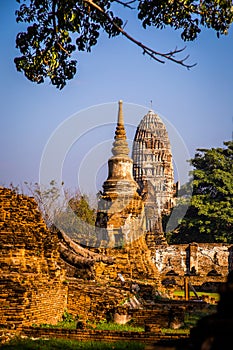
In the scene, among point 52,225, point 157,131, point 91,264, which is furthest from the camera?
point 157,131

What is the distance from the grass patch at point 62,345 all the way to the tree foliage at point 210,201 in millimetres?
30555

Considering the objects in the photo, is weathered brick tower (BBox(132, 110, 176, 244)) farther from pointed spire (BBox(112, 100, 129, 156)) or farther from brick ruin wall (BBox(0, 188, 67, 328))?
brick ruin wall (BBox(0, 188, 67, 328))

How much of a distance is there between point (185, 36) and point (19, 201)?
16.6 ft

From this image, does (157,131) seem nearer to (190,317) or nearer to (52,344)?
(190,317)

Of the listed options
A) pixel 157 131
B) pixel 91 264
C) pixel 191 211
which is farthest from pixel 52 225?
pixel 157 131

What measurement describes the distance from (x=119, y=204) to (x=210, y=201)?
1425 cm

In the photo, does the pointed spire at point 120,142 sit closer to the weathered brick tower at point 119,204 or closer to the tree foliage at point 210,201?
the weathered brick tower at point 119,204

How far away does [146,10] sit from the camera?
30.7ft

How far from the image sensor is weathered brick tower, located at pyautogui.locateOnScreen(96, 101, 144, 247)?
1046 inches

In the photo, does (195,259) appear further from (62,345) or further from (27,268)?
(62,345)

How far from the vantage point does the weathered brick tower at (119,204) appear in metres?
26.6

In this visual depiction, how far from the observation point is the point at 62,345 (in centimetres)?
843

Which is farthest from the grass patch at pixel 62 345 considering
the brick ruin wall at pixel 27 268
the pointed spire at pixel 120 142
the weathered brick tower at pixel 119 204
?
the pointed spire at pixel 120 142

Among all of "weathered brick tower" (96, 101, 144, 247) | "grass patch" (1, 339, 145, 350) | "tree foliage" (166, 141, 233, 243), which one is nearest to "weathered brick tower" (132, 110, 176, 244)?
"tree foliage" (166, 141, 233, 243)
